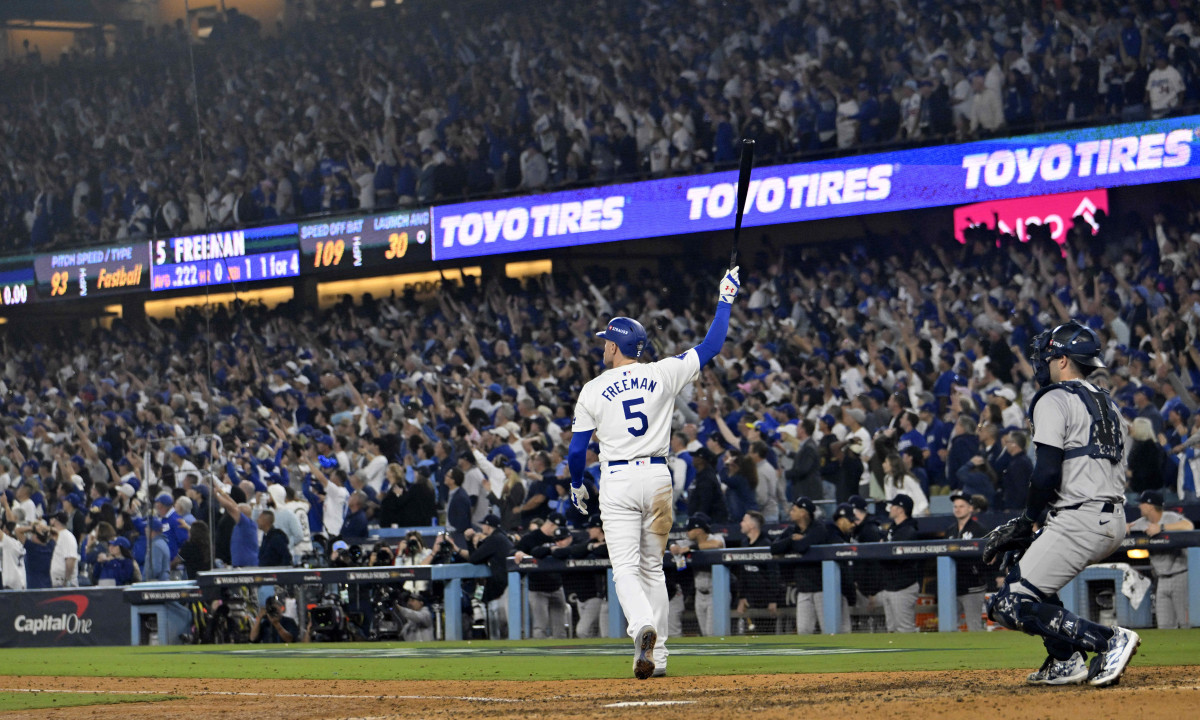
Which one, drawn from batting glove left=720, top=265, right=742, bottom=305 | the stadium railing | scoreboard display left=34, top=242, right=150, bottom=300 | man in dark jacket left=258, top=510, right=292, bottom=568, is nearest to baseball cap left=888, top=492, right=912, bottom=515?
the stadium railing

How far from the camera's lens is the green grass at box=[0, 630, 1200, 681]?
853cm

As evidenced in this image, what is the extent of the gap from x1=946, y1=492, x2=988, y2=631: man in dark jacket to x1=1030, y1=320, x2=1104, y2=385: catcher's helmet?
232 inches

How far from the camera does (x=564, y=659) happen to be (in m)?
10.3

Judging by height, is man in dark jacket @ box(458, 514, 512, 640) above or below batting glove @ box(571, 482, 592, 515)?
below

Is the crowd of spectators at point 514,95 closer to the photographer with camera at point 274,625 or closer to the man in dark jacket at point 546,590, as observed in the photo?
the photographer with camera at point 274,625

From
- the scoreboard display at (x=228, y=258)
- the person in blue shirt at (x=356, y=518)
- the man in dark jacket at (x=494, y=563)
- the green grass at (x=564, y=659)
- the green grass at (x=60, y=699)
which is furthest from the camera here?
the scoreboard display at (x=228, y=258)

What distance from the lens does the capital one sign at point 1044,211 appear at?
65.2 feet

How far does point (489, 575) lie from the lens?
560 inches

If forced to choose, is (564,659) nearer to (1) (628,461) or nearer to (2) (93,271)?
(1) (628,461)

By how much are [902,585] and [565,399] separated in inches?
346

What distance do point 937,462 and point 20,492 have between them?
1325 centimetres

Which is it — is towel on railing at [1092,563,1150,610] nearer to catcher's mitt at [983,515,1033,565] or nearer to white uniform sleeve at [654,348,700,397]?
white uniform sleeve at [654,348,700,397]

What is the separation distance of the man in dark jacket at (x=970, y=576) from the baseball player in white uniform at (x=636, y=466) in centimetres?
504

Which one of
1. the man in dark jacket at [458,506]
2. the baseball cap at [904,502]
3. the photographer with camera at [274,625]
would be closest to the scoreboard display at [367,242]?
the man in dark jacket at [458,506]
